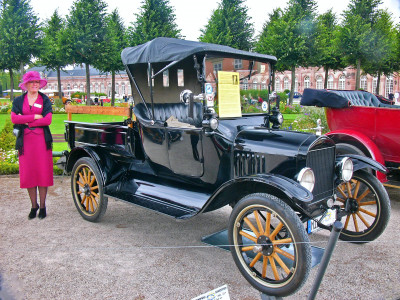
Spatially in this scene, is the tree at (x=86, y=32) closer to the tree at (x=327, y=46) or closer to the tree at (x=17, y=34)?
the tree at (x=17, y=34)

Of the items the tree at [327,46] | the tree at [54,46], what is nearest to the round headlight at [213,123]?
the tree at [327,46]

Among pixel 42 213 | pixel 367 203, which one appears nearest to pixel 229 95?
pixel 367 203

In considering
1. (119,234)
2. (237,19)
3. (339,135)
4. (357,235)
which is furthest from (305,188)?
(237,19)

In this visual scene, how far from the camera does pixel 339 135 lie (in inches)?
211

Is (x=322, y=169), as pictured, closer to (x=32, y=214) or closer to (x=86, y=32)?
(x=32, y=214)

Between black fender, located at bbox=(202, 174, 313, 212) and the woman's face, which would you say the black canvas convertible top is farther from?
black fender, located at bbox=(202, 174, 313, 212)

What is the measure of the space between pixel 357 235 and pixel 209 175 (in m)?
1.70

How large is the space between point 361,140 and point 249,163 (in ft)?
8.29

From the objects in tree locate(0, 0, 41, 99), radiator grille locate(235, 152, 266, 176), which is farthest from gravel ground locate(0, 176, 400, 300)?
tree locate(0, 0, 41, 99)

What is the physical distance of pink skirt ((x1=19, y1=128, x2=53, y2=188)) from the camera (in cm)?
465

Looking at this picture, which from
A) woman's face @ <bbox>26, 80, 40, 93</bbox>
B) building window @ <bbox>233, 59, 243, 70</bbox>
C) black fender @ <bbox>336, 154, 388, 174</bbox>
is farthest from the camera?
woman's face @ <bbox>26, 80, 40, 93</bbox>

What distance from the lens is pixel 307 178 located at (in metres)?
2.99

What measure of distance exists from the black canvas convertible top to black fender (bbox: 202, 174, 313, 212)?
4.47 ft

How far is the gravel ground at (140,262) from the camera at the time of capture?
9.70ft
